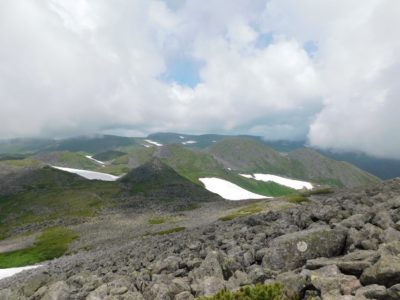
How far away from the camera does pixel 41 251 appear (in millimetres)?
115188

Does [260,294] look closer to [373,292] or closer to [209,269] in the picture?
[373,292]

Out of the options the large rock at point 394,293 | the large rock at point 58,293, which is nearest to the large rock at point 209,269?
the large rock at point 58,293

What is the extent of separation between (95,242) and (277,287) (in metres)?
105

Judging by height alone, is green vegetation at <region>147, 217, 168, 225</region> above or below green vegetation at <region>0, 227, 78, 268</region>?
above

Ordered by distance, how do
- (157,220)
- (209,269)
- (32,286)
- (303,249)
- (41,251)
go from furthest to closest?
1. (157,220)
2. (41,251)
3. (32,286)
4. (209,269)
5. (303,249)

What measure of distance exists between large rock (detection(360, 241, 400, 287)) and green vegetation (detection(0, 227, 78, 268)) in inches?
3889

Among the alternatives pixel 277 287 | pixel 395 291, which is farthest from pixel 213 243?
pixel 395 291

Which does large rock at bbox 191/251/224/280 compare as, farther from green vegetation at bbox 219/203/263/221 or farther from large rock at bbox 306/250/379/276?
green vegetation at bbox 219/203/263/221

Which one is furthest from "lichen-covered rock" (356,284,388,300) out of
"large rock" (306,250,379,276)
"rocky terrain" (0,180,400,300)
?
"large rock" (306,250,379,276)

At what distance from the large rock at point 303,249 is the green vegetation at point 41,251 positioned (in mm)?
89669

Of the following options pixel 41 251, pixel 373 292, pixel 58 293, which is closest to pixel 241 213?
pixel 41 251

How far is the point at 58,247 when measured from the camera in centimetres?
→ 11638

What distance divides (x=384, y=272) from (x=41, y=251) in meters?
114

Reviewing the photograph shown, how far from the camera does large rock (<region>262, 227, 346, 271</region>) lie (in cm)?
2764
